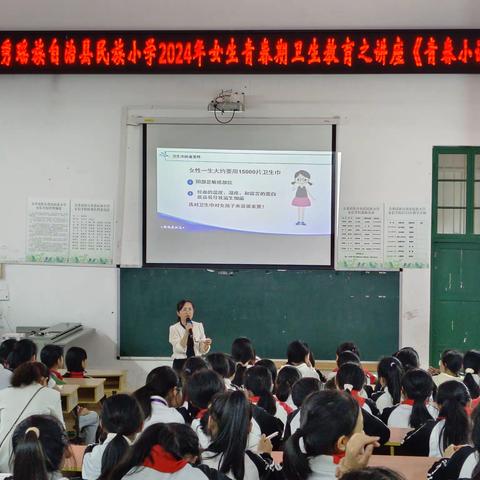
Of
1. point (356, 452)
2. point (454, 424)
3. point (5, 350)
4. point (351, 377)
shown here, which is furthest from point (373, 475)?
point (5, 350)

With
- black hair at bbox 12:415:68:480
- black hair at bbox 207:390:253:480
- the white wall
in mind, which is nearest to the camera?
black hair at bbox 12:415:68:480

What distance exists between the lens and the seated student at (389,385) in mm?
3768

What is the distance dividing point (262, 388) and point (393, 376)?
0.85 metres

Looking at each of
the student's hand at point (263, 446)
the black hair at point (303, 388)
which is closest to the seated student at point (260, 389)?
the black hair at point (303, 388)

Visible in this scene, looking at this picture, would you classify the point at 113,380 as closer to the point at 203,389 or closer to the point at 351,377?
the point at 351,377

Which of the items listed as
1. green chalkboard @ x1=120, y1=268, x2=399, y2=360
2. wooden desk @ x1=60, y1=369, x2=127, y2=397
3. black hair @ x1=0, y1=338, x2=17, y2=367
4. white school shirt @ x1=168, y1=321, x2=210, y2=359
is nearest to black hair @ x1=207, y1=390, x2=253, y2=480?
black hair @ x1=0, y1=338, x2=17, y2=367

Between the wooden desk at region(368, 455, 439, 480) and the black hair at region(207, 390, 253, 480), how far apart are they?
592 millimetres

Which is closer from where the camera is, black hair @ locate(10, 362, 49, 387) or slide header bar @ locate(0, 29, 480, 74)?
black hair @ locate(10, 362, 49, 387)

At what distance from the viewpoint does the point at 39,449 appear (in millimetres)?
1928

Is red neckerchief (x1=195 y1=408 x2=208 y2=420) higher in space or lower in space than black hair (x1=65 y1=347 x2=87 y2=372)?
higher

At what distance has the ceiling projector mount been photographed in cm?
597

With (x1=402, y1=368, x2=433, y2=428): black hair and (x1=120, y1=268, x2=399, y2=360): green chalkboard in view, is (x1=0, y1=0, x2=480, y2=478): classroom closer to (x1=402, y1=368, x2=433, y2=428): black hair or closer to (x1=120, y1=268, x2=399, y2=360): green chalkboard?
(x1=120, y1=268, x2=399, y2=360): green chalkboard

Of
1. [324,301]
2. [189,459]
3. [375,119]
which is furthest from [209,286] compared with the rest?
[189,459]

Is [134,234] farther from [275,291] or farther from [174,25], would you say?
[174,25]
